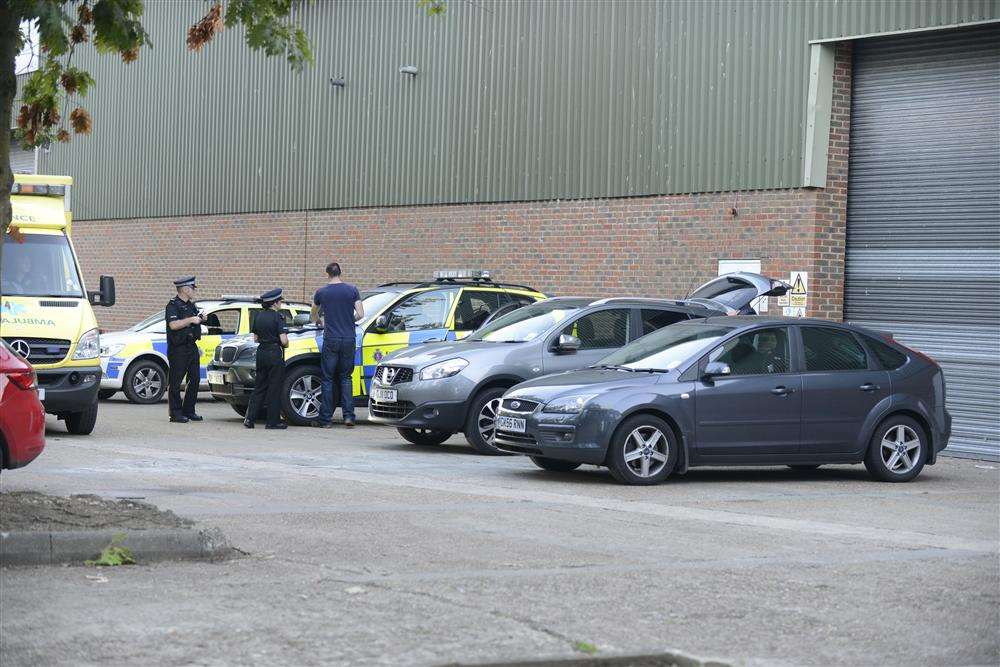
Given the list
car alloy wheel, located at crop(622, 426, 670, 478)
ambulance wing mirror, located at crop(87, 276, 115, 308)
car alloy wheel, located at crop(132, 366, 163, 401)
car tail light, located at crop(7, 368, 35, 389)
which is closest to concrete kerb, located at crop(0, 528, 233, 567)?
car tail light, located at crop(7, 368, 35, 389)

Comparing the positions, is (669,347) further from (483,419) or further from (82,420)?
(82,420)

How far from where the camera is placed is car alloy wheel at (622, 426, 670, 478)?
12914mm

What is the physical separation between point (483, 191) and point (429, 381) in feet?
32.1

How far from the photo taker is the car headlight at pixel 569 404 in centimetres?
1289

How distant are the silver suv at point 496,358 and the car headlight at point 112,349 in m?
7.38

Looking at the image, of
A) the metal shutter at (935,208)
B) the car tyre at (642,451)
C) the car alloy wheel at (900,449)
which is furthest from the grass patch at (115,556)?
the metal shutter at (935,208)

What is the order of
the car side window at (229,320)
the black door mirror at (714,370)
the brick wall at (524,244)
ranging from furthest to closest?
the car side window at (229,320) < the brick wall at (524,244) < the black door mirror at (714,370)

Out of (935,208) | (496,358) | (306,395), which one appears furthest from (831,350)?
(306,395)

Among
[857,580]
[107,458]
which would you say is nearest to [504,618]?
[857,580]

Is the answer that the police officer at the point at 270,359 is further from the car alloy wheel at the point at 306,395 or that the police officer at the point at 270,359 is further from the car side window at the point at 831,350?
the car side window at the point at 831,350

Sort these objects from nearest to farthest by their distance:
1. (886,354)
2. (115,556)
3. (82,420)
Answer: (115,556), (886,354), (82,420)

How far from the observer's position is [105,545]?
8242mm

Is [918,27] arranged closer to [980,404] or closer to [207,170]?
[980,404]

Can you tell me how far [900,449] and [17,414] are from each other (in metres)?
8.26
